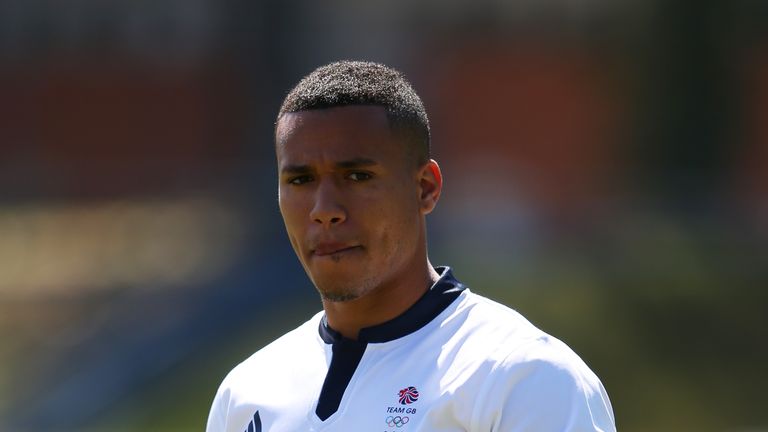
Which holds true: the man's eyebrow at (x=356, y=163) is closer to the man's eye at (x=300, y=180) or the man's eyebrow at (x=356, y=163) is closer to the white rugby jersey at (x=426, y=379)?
the man's eye at (x=300, y=180)

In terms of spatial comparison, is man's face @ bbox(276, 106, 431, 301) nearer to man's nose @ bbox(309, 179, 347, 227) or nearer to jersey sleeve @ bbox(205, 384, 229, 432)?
man's nose @ bbox(309, 179, 347, 227)

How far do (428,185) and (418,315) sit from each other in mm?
314

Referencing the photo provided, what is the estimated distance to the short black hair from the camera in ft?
9.95

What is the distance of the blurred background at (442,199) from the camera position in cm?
1094

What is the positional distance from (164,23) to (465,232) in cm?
598

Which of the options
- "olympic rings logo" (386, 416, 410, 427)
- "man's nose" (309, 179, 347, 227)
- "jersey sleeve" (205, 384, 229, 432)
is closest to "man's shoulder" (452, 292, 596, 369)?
"olympic rings logo" (386, 416, 410, 427)

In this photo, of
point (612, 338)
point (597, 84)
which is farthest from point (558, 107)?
point (612, 338)

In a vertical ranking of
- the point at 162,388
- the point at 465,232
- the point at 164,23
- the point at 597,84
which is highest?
the point at 164,23

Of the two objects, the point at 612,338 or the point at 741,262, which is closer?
the point at 612,338

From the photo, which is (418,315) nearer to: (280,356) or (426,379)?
(426,379)

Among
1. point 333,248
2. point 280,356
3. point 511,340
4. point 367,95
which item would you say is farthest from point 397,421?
point 367,95

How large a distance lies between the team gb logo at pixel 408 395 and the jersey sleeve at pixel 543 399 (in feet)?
0.59

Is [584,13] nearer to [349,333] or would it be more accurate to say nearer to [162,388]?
[162,388]

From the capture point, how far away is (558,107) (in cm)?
1667
